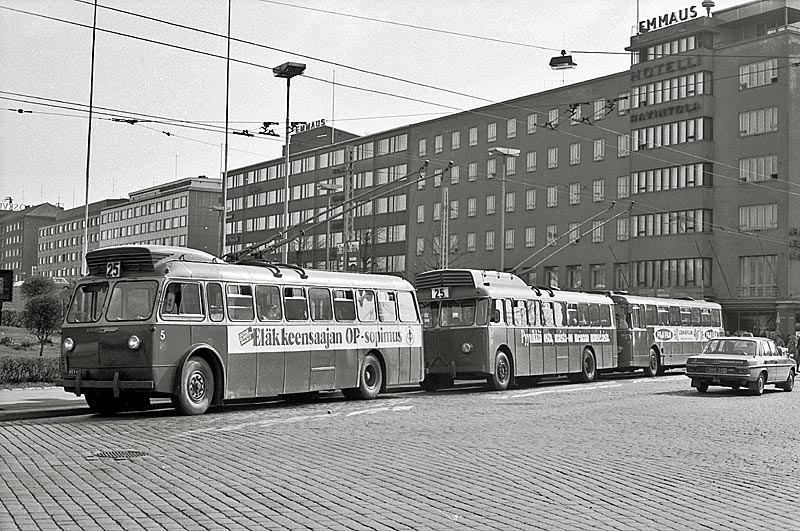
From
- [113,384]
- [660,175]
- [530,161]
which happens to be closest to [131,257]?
[113,384]

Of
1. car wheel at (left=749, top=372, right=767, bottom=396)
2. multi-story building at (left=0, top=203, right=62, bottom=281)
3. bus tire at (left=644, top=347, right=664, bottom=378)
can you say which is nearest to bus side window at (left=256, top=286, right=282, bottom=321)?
multi-story building at (left=0, top=203, right=62, bottom=281)

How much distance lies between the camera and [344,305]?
22672mm

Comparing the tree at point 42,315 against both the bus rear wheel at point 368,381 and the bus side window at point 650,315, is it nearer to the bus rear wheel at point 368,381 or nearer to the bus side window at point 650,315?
the bus rear wheel at point 368,381

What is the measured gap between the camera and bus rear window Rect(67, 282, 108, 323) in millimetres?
18422

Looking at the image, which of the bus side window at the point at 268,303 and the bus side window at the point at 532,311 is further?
the bus side window at the point at 532,311

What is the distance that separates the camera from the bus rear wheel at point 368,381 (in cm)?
2298

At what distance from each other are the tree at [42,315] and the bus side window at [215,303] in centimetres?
1762

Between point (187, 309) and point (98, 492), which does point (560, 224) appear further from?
point (98, 492)

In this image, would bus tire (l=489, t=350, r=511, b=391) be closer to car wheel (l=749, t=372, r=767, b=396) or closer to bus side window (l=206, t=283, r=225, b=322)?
car wheel (l=749, t=372, r=767, b=396)

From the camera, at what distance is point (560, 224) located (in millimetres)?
81062

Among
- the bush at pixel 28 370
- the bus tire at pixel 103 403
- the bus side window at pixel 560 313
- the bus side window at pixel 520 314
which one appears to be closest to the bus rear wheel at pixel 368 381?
the bus tire at pixel 103 403

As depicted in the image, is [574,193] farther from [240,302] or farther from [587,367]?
[240,302]

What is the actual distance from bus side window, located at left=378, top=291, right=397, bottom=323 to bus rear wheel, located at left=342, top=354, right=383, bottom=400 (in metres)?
1.00

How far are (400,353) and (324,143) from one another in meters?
88.2
